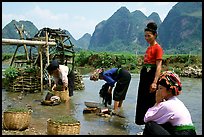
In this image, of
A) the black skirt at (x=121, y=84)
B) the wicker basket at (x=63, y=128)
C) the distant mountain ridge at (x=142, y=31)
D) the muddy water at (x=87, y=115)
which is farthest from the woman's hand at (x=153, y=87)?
the distant mountain ridge at (x=142, y=31)

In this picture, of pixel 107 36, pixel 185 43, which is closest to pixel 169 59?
pixel 185 43

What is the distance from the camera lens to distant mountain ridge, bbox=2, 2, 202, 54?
101 m

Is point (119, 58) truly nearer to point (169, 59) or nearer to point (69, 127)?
point (169, 59)

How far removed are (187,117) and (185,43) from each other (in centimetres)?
9895

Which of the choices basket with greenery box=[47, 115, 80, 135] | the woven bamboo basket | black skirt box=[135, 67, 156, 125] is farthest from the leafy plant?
black skirt box=[135, 67, 156, 125]

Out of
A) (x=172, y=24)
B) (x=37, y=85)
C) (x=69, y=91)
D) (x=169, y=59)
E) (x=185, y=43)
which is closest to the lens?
(x=69, y=91)

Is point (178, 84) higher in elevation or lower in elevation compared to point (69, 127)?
higher

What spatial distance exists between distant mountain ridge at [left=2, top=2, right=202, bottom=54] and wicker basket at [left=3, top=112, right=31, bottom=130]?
81987 millimetres

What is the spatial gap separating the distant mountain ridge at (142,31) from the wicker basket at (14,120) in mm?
81987

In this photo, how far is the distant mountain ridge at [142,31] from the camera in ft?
332

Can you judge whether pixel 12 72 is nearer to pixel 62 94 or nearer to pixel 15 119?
pixel 62 94

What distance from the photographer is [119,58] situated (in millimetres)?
33906

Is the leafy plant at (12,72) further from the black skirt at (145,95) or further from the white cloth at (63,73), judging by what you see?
the black skirt at (145,95)

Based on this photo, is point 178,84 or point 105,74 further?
point 105,74
